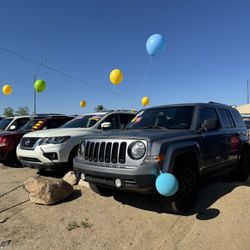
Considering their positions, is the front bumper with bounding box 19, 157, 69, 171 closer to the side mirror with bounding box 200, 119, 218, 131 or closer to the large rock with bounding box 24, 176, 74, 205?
the large rock with bounding box 24, 176, 74, 205

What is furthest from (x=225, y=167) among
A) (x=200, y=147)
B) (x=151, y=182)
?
(x=151, y=182)

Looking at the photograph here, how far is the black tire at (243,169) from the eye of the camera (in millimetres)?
7020

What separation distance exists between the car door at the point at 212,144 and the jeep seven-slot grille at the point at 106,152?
1.55m

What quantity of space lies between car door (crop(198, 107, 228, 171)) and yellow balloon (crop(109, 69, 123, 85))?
301 inches

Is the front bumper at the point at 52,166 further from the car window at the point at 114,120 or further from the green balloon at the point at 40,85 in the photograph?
the green balloon at the point at 40,85

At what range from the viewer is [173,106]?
230 inches

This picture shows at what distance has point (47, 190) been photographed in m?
5.51

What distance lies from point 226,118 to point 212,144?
139 centimetres

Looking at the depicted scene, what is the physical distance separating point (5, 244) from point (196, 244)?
2621mm

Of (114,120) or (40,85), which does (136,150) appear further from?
(40,85)

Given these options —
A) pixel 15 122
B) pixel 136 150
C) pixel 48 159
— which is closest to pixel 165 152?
pixel 136 150

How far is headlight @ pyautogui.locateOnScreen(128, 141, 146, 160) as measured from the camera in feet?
14.2

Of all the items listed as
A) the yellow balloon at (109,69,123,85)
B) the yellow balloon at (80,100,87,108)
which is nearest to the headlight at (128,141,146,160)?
the yellow balloon at (109,69,123,85)

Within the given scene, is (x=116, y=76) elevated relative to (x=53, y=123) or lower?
elevated
